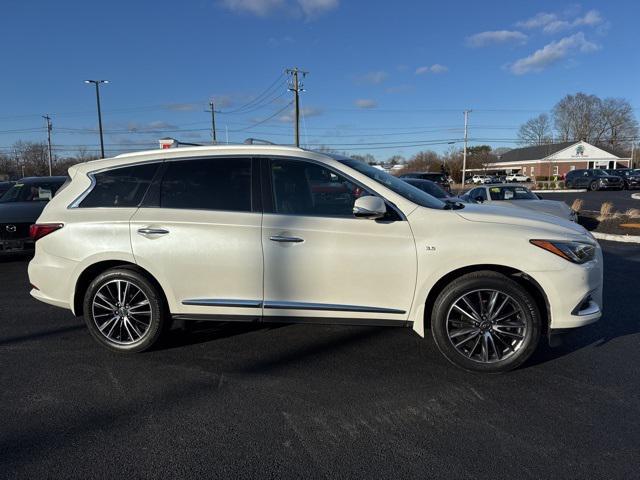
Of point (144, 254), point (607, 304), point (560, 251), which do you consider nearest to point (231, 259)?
point (144, 254)

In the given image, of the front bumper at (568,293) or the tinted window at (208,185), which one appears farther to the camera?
the tinted window at (208,185)

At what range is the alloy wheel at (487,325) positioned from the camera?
3646 millimetres

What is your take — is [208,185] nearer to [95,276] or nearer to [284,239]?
[284,239]

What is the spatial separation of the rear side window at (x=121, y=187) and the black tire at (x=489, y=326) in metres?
2.90

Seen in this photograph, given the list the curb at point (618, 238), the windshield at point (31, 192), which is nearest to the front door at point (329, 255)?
the windshield at point (31, 192)

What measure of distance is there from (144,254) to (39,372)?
53.1 inches

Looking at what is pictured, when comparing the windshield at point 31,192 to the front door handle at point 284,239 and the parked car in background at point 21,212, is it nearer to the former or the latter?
the parked car in background at point 21,212

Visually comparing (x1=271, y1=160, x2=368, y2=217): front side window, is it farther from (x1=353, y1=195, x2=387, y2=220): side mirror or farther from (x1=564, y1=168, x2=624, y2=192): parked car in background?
(x1=564, y1=168, x2=624, y2=192): parked car in background

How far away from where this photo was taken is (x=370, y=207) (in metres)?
3.58

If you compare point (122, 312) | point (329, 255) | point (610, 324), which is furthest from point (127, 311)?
point (610, 324)

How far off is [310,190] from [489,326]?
1916mm

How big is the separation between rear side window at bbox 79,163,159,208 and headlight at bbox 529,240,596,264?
348 centimetres

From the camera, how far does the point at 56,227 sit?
4215 mm

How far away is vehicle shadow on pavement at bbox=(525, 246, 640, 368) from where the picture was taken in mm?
4137
